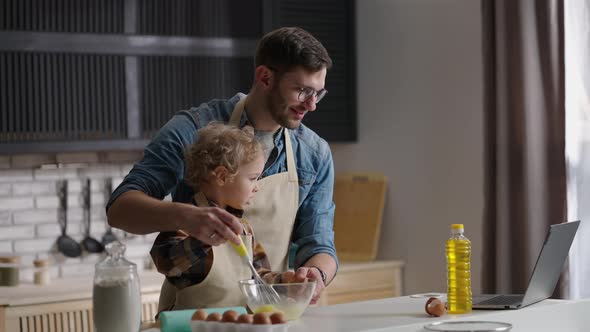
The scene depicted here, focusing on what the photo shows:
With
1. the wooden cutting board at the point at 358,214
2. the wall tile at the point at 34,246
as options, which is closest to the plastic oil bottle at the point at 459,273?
the wooden cutting board at the point at 358,214

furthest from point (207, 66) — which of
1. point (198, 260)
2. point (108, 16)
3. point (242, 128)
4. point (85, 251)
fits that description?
point (198, 260)

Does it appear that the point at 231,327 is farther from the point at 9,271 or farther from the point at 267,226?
the point at 9,271

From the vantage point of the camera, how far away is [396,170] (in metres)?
4.85

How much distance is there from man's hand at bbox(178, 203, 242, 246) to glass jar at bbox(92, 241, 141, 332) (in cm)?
19

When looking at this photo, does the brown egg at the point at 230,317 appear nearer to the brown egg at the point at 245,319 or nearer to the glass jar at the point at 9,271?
the brown egg at the point at 245,319

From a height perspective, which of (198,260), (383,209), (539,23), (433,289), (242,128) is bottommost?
(433,289)

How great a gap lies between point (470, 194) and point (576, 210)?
0.61 meters

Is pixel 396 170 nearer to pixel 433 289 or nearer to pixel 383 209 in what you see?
pixel 383 209

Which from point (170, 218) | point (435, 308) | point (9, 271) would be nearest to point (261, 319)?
point (170, 218)

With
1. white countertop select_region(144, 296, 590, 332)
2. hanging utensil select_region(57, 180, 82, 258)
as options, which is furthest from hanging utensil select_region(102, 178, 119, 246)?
white countertop select_region(144, 296, 590, 332)

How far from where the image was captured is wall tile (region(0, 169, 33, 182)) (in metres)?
4.35

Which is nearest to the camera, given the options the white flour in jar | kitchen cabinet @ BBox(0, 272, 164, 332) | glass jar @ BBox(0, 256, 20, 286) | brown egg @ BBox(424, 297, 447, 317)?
the white flour in jar

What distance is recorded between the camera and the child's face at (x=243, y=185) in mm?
2637

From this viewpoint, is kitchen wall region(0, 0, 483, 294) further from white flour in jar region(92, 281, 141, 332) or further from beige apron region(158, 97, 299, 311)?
white flour in jar region(92, 281, 141, 332)
